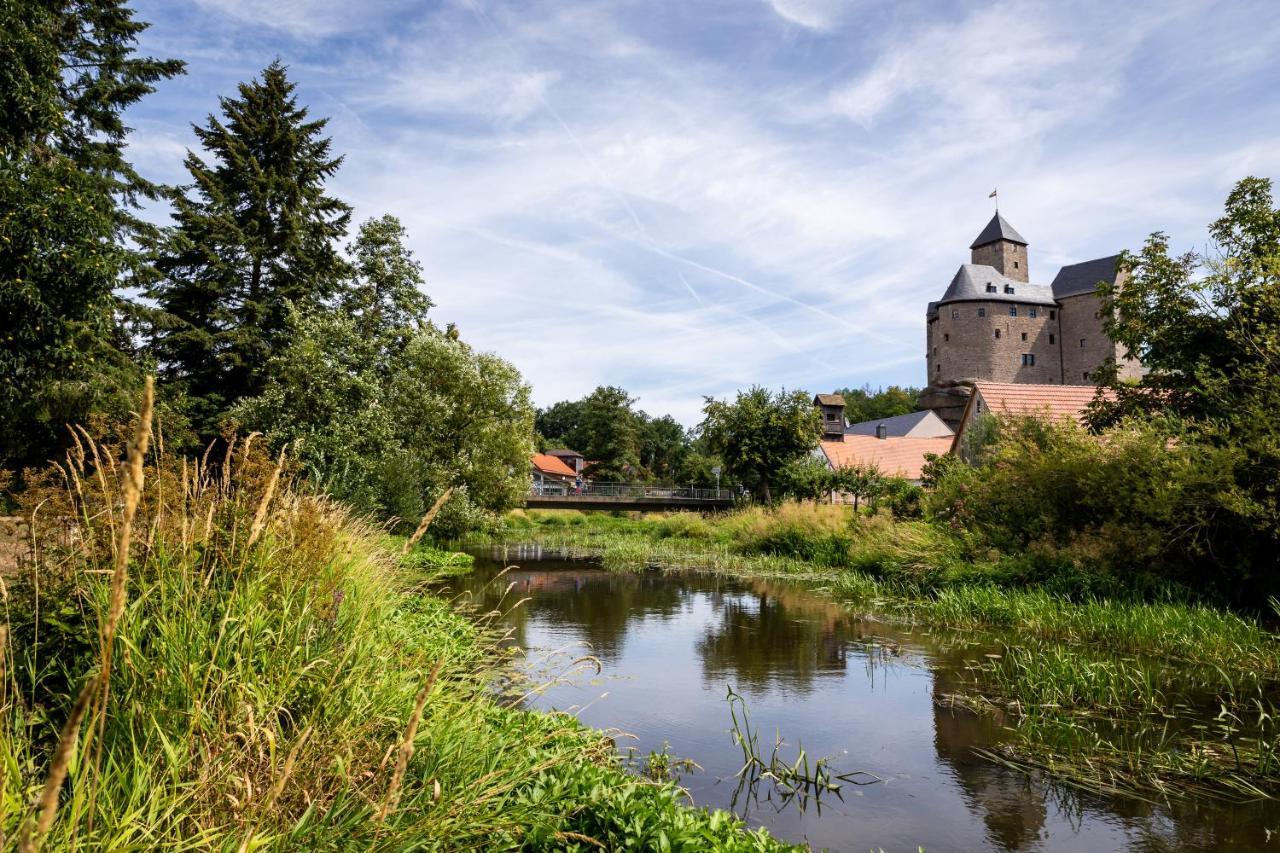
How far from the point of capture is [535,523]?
44.9 m

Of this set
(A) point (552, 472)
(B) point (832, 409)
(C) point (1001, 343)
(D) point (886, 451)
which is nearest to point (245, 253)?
(D) point (886, 451)

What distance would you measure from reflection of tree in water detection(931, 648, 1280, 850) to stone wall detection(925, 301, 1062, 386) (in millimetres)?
75032

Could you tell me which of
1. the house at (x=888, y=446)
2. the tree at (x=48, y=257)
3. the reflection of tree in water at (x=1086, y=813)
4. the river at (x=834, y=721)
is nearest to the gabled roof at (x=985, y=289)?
the house at (x=888, y=446)

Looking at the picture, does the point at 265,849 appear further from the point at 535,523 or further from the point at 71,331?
the point at 535,523

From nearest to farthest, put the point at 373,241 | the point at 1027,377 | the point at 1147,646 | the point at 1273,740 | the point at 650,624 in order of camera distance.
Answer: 1. the point at 1273,740
2. the point at 1147,646
3. the point at 650,624
4. the point at 373,241
5. the point at 1027,377

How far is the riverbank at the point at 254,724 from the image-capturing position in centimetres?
250

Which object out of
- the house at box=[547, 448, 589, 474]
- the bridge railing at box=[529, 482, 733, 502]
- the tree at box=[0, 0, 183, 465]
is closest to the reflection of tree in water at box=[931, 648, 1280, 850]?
the tree at box=[0, 0, 183, 465]

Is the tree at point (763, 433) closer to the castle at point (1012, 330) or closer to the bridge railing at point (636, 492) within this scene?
the bridge railing at point (636, 492)

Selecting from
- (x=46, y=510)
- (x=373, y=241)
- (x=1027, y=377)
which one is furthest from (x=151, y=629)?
(x=1027, y=377)

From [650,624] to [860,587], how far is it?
5.69m

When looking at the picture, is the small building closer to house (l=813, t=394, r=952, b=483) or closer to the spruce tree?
house (l=813, t=394, r=952, b=483)

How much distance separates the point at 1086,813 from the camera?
5441 mm

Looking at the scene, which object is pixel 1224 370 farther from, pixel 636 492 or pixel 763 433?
pixel 636 492

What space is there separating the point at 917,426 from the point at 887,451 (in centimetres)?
1893
